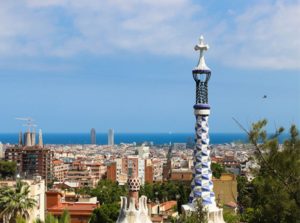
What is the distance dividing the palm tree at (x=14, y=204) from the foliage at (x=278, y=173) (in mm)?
9066

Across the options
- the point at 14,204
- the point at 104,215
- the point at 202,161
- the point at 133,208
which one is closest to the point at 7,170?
the point at 104,215

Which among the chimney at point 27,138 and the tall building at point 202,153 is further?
the chimney at point 27,138

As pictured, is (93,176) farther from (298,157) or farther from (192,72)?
(298,157)

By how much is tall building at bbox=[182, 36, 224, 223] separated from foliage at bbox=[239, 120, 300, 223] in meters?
7.27

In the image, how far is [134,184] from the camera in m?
17.4

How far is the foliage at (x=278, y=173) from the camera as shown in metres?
9.67

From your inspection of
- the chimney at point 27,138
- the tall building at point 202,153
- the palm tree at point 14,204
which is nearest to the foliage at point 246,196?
the tall building at point 202,153

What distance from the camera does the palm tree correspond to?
17.5 m

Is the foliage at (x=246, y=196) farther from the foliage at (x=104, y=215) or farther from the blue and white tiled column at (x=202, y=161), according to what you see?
the foliage at (x=104, y=215)

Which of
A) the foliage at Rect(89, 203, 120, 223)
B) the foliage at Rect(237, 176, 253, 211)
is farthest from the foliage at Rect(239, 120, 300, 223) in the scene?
the foliage at Rect(89, 203, 120, 223)

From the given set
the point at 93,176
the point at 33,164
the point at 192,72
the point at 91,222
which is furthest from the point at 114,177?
the point at 192,72

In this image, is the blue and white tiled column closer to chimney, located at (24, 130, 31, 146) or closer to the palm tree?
the palm tree

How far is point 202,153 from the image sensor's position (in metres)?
18.0

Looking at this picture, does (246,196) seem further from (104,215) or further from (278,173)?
(104,215)
